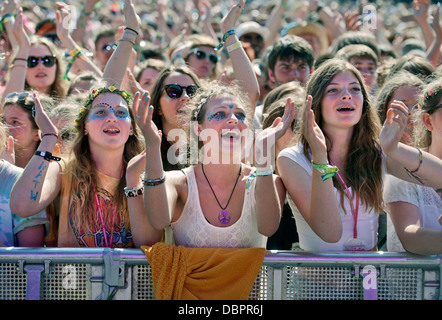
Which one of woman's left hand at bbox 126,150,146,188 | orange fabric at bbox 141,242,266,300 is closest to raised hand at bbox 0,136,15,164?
woman's left hand at bbox 126,150,146,188

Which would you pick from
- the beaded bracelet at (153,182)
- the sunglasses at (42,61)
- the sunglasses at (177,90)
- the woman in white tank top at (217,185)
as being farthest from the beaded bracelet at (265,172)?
the sunglasses at (42,61)

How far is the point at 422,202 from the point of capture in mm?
3199

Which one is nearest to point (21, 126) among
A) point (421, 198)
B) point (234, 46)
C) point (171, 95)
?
point (171, 95)

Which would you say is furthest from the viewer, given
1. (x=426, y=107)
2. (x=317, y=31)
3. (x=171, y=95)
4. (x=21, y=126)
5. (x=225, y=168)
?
(x=317, y=31)

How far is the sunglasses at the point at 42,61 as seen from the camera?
16.8 feet

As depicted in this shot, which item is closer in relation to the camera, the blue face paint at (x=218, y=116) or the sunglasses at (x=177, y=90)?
the blue face paint at (x=218, y=116)

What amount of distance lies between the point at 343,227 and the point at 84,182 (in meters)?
1.45

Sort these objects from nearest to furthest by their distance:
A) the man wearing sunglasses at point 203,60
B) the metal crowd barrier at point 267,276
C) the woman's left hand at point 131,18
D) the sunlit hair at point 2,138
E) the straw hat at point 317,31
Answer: the metal crowd barrier at point 267,276, the sunlit hair at point 2,138, the woman's left hand at point 131,18, the man wearing sunglasses at point 203,60, the straw hat at point 317,31

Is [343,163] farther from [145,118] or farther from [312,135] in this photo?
[145,118]

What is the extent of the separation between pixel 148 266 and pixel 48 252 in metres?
0.46

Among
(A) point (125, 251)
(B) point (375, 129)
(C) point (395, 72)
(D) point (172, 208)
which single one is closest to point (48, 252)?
(A) point (125, 251)

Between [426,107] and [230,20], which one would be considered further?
[230,20]

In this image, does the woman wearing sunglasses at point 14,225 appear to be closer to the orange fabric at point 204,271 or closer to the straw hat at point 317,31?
the orange fabric at point 204,271

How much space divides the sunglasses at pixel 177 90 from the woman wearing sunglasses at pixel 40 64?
1355 millimetres
